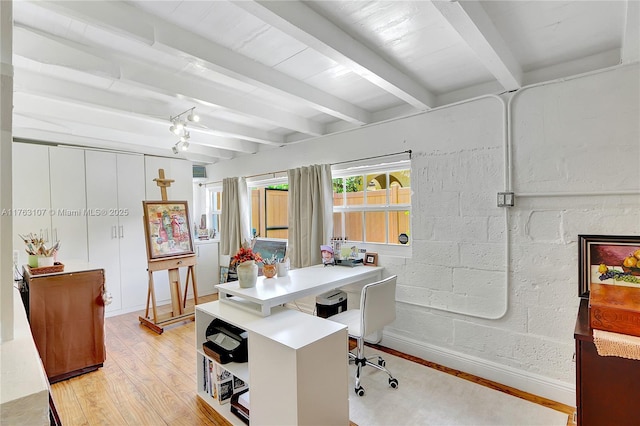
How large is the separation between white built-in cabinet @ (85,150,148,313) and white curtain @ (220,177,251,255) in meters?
1.15

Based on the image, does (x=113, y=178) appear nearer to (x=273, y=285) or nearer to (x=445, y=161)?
(x=273, y=285)

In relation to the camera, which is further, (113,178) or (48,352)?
(113,178)

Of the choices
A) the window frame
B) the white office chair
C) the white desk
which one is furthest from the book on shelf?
the window frame

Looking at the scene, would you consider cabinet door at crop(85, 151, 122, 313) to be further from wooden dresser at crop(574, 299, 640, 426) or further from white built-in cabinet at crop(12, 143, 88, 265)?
wooden dresser at crop(574, 299, 640, 426)

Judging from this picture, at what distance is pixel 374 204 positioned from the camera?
3291 millimetres

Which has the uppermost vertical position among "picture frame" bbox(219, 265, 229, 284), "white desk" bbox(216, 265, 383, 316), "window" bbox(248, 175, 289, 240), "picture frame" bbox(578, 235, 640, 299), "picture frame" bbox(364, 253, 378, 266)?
"window" bbox(248, 175, 289, 240)

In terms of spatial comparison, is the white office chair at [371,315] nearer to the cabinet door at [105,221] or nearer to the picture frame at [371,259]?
the picture frame at [371,259]

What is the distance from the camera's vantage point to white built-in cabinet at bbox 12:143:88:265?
3.51 meters

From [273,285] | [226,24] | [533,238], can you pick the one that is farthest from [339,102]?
[533,238]

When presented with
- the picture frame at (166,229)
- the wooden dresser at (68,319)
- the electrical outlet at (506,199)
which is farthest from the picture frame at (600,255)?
the picture frame at (166,229)

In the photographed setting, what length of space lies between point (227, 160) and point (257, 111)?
7.91 ft

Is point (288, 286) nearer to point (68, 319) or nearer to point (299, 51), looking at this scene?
point (299, 51)

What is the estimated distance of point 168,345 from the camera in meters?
3.18

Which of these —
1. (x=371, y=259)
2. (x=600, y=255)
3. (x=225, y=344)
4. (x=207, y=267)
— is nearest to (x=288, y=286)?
(x=225, y=344)
